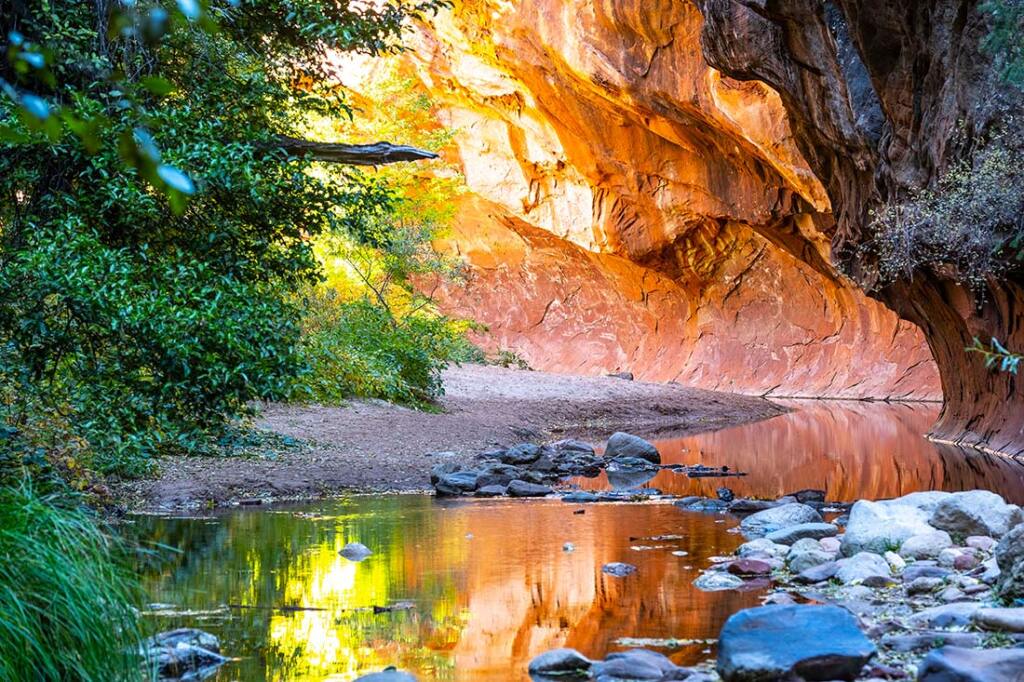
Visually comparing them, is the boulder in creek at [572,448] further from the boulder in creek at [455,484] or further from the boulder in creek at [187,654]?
the boulder in creek at [187,654]

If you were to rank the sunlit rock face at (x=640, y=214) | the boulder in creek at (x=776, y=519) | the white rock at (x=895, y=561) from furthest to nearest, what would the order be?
1. the sunlit rock face at (x=640, y=214)
2. the boulder in creek at (x=776, y=519)
3. the white rock at (x=895, y=561)

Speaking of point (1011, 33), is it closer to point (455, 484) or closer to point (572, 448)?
point (455, 484)

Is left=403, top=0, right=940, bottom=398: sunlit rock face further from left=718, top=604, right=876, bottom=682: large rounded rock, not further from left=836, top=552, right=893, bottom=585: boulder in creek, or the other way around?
left=718, top=604, right=876, bottom=682: large rounded rock

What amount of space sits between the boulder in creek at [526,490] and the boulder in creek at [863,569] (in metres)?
5.27

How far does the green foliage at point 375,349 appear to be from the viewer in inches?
770

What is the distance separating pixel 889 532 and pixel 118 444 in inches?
231

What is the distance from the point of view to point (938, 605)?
20.8 feet

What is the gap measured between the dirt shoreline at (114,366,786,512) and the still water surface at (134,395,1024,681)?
860mm

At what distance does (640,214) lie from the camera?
1462 inches

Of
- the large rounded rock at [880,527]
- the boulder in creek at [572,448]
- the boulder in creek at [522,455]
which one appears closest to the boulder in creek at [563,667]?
the large rounded rock at [880,527]

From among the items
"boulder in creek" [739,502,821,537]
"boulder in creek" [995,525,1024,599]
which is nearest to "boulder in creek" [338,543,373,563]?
"boulder in creek" [739,502,821,537]

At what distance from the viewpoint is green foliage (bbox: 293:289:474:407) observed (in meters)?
19.5

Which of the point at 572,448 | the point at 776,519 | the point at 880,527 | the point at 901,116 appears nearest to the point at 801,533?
the point at 880,527

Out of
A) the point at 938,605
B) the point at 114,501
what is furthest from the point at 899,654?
the point at 114,501
